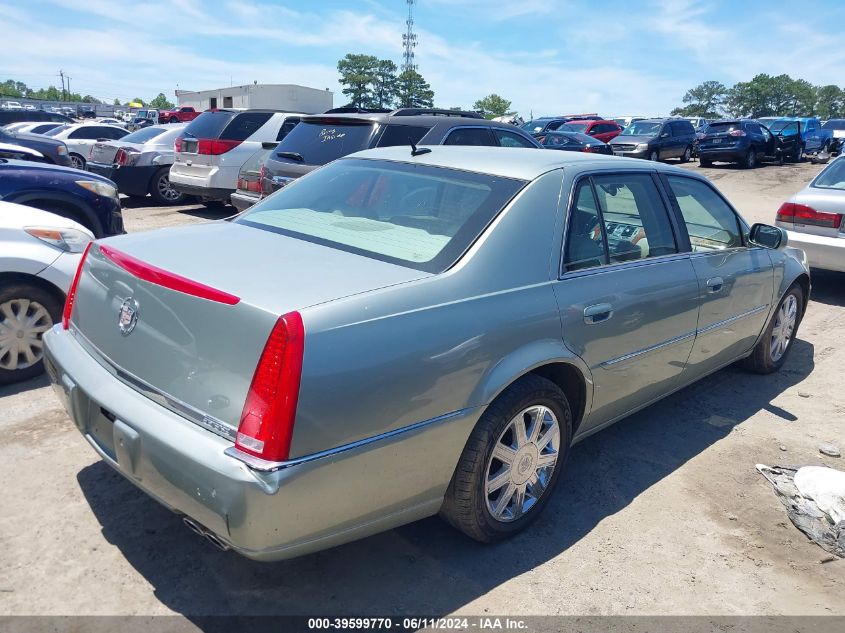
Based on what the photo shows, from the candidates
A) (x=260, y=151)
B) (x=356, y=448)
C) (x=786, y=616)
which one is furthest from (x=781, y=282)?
(x=260, y=151)

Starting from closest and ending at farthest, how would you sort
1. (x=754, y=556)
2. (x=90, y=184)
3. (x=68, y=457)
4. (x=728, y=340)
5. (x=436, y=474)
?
1. (x=436, y=474)
2. (x=754, y=556)
3. (x=68, y=457)
4. (x=728, y=340)
5. (x=90, y=184)

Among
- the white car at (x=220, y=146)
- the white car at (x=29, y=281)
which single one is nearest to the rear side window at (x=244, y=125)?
the white car at (x=220, y=146)

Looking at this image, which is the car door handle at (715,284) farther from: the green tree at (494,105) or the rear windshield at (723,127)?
the green tree at (494,105)

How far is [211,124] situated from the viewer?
10719 mm

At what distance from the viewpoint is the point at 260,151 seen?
418 inches

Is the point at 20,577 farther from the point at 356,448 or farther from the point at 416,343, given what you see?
the point at 416,343

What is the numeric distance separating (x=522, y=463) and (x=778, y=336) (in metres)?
3.26

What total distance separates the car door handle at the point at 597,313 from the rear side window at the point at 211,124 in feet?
28.8

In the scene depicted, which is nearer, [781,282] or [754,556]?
[754,556]

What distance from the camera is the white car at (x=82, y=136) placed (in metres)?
16.4

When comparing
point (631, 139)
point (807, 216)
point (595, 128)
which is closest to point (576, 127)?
point (595, 128)

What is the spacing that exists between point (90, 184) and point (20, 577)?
4.29 meters

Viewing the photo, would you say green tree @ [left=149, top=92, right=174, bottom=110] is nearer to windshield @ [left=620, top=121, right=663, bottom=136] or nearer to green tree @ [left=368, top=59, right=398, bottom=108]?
green tree @ [left=368, top=59, right=398, bottom=108]

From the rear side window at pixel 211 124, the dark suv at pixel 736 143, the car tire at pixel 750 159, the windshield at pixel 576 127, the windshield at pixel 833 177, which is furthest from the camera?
the windshield at pixel 576 127
